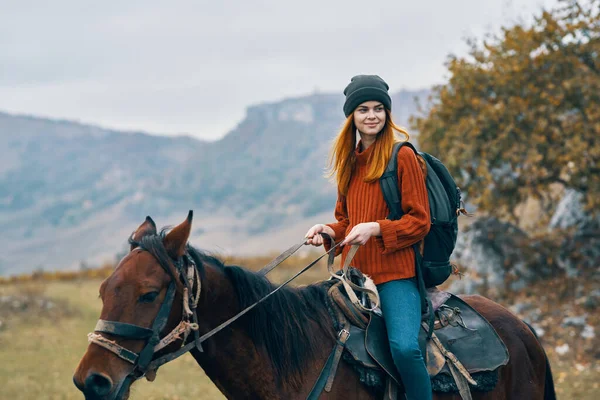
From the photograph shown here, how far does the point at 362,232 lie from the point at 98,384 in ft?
5.30

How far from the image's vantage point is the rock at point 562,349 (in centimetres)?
1302

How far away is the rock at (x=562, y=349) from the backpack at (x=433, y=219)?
9.90 m

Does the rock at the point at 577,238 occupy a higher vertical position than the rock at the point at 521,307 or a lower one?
higher

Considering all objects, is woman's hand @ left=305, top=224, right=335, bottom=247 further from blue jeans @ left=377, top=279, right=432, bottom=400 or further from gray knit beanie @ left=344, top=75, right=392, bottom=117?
gray knit beanie @ left=344, top=75, right=392, bottom=117

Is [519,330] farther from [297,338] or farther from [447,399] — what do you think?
[297,338]

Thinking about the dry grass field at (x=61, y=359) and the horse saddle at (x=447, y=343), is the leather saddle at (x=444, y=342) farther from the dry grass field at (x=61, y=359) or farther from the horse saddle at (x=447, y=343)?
the dry grass field at (x=61, y=359)

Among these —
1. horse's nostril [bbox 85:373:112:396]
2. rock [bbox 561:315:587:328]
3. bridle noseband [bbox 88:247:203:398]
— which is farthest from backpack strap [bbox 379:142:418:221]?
rock [bbox 561:315:587:328]

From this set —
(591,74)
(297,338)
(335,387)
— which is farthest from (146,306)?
(591,74)

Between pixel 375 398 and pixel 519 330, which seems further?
pixel 519 330

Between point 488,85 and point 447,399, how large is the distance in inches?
538

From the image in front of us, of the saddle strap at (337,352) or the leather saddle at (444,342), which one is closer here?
the saddle strap at (337,352)

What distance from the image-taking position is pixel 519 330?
4773 millimetres

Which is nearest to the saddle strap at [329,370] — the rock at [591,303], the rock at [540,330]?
the rock at [540,330]

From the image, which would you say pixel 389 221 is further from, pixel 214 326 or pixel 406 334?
pixel 214 326
